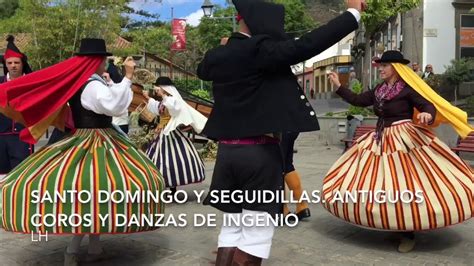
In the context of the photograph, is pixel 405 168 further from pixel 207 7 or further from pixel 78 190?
pixel 207 7

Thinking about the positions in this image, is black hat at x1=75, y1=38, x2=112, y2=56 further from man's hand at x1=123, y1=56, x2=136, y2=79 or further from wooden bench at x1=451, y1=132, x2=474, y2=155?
wooden bench at x1=451, y1=132, x2=474, y2=155

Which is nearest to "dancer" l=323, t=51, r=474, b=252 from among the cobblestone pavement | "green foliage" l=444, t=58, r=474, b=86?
the cobblestone pavement

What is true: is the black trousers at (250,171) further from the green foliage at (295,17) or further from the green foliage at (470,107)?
the green foliage at (295,17)

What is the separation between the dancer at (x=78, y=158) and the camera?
358 centimetres

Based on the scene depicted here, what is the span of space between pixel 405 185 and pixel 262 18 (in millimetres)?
2041

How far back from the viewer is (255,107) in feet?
9.47

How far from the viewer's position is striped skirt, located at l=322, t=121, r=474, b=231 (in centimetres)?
420

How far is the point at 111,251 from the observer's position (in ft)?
14.8

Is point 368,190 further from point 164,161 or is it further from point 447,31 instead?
point 447,31

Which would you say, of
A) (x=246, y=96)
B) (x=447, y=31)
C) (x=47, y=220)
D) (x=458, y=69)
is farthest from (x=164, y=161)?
(x=447, y=31)

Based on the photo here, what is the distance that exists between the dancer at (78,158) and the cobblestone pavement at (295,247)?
68 centimetres

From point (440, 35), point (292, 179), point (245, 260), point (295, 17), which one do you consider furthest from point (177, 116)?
point (295, 17)

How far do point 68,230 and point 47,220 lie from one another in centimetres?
15

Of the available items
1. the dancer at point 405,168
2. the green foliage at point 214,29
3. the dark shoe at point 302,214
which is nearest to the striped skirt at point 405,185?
the dancer at point 405,168
